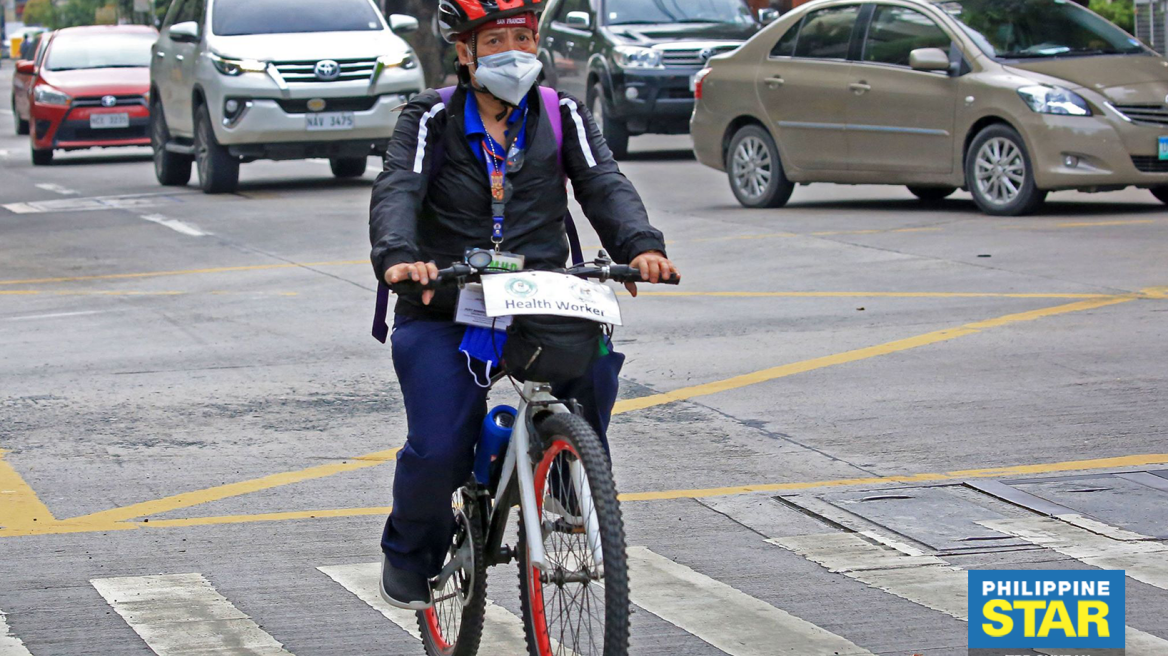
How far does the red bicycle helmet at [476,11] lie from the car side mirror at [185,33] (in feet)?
44.6

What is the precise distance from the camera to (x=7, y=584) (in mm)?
5500

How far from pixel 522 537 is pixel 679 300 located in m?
6.76

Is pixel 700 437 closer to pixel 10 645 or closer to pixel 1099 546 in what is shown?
pixel 1099 546

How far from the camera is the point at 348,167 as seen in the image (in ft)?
64.3

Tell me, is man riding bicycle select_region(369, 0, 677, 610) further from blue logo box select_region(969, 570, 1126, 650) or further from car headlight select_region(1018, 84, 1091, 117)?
car headlight select_region(1018, 84, 1091, 117)

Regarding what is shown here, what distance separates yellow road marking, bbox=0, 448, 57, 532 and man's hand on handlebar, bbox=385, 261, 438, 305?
2.58 metres

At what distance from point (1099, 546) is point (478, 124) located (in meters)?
2.36

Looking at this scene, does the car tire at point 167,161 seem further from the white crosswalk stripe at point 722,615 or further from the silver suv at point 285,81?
the white crosswalk stripe at point 722,615

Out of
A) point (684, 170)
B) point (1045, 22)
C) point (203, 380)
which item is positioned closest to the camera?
point (203, 380)

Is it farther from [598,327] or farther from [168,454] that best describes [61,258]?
[598,327]

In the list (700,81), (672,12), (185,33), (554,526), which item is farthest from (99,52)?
(554,526)

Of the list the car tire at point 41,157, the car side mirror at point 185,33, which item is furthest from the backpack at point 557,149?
the car tire at point 41,157

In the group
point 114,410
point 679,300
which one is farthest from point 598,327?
point 679,300

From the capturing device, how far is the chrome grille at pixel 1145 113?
13.5 metres
